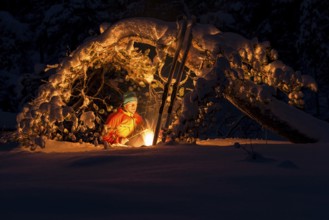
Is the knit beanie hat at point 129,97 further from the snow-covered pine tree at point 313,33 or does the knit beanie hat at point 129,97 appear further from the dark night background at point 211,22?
the snow-covered pine tree at point 313,33

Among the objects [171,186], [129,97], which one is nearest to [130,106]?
[129,97]

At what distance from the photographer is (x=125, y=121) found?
27.0 ft

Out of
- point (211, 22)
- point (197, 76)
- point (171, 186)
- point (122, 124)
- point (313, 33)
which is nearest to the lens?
point (171, 186)

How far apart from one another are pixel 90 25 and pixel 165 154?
50.2 feet

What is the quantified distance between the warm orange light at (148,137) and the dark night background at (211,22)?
10.2m

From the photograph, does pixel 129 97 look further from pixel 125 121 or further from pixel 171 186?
pixel 171 186

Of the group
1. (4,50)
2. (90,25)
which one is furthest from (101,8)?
(4,50)

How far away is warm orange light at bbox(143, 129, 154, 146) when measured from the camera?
24.6 feet

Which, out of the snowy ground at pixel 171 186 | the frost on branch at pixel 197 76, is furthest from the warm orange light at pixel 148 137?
the snowy ground at pixel 171 186

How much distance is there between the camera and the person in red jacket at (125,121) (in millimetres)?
8016

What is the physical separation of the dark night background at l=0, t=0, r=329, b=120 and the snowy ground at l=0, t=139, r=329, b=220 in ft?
43.1

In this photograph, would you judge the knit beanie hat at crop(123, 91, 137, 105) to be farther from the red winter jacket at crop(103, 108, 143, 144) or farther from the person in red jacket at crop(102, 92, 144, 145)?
the red winter jacket at crop(103, 108, 143, 144)

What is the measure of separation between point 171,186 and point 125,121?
16.3 ft

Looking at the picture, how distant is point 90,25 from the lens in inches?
763
